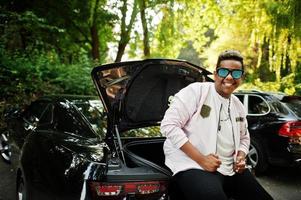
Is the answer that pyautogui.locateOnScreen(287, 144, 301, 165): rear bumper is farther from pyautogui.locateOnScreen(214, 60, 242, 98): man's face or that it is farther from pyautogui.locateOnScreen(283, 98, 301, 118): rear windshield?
pyautogui.locateOnScreen(214, 60, 242, 98): man's face

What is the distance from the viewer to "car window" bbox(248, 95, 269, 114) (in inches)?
263

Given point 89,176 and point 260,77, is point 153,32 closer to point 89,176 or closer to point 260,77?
point 260,77

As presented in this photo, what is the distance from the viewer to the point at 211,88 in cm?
288

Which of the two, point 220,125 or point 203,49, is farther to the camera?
point 203,49

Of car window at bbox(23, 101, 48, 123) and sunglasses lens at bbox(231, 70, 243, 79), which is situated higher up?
sunglasses lens at bbox(231, 70, 243, 79)

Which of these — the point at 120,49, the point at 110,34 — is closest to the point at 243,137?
the point at 120,49

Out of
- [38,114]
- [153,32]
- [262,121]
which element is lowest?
[262,121]

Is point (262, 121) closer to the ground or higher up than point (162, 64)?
closer to the ground

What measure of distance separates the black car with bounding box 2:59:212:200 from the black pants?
15 centimetres

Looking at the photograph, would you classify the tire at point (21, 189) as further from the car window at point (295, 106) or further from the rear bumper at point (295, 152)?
the car window at point (295, 106)

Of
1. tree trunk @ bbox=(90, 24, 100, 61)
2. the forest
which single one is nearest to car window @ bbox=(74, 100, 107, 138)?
the forest

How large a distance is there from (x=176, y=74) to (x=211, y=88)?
90cm

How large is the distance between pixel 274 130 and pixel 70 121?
3670 mm

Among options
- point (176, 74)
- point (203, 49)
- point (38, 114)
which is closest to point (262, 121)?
point (176, 74)
